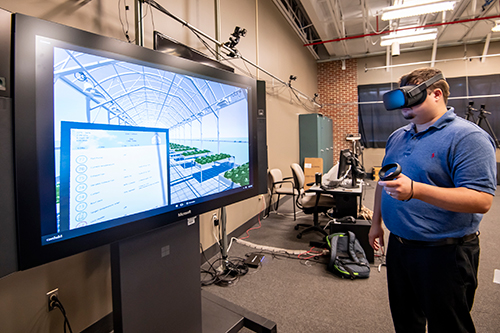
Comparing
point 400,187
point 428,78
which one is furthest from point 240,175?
point 428,78

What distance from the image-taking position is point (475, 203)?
99 centimetres

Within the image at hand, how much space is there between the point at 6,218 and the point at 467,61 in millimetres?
9918

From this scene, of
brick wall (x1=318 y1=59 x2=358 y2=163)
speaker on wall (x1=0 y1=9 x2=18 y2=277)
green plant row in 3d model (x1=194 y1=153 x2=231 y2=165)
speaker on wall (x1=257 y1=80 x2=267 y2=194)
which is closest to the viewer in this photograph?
speaker on wall (x1=0 y1=9 x2=18 y2=277)

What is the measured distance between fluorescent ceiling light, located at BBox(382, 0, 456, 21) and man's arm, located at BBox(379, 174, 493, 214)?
4031mm

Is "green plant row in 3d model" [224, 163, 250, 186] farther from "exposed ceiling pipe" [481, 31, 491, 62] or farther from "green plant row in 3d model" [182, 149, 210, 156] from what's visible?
"exposed ceiling pipe" [481, 31, 491, 62]

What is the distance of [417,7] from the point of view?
395 centimetres

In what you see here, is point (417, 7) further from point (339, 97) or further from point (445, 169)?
point (339, 97)

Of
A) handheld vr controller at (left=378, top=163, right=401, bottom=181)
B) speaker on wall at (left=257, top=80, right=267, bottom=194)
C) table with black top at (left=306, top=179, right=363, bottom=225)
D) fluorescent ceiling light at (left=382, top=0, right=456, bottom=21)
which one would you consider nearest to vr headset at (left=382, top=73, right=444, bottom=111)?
handheld vr controller at (left=378, top=163, right=401, bottom=181)

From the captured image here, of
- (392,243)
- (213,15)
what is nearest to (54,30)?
(392,243)

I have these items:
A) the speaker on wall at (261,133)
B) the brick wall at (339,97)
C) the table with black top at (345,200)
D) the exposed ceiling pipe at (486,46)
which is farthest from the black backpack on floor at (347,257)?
the exposed ceiling pipe at (486,46)

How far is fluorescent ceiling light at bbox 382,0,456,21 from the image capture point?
3.81m

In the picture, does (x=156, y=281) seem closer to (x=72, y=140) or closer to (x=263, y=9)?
(x=72, y=140)

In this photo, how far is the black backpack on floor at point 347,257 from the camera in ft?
7.97

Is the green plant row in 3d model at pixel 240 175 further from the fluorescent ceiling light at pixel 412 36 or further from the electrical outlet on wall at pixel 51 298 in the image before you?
the fluorescent ceiling light at pixel 412 36
